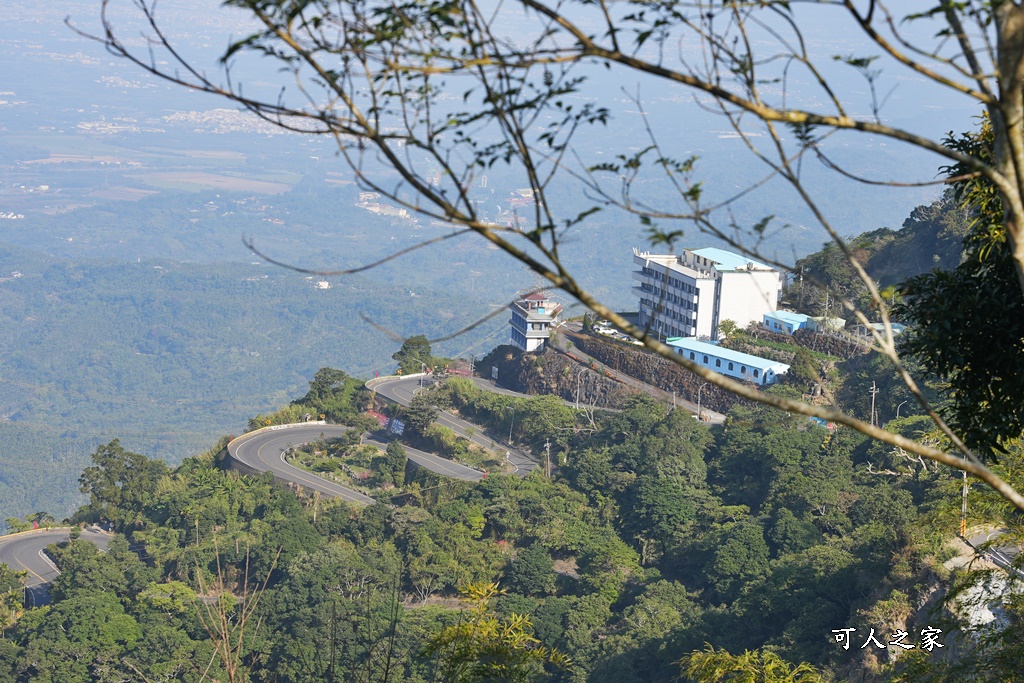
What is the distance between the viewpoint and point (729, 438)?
3225 cm

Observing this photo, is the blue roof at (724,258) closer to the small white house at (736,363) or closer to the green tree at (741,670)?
the small white house at (736,363)

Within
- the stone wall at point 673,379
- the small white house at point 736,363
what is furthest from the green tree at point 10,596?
the small white house at point 736,363

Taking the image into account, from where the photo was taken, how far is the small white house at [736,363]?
3234 cm

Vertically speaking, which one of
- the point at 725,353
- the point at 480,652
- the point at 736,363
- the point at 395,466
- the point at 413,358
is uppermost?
the point at 480,652

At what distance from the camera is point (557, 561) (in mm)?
29641

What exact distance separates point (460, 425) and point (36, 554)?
543 inches

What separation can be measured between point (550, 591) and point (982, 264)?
69.8ft

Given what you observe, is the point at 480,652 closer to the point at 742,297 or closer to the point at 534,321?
the point at 742,297

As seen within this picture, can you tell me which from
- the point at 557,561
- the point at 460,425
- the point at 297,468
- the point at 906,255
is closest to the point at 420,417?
the point at 460,425

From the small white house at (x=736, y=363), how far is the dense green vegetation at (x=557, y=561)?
1587 millimetres

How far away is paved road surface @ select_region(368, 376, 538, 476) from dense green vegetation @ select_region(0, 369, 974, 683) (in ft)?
2.71

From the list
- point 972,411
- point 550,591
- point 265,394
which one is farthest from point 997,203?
point 265,394

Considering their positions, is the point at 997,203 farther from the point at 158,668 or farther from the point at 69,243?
the point at 69,243

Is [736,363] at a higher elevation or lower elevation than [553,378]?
higher
